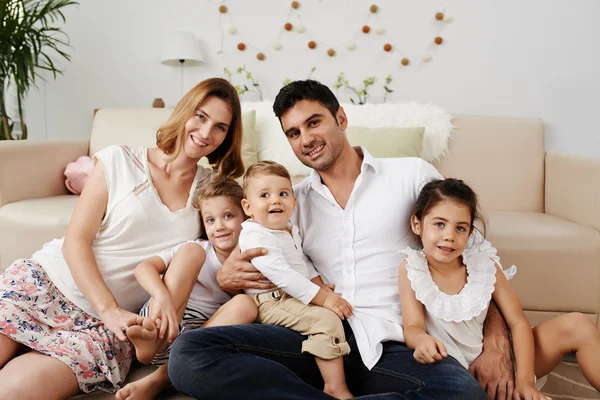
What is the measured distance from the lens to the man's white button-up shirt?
1339 mm

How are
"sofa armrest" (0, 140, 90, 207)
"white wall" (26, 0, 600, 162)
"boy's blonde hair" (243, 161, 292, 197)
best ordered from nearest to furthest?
"boy's blonde hair" (243, 161, 292, 197)
"sofa armrest" (0, 140, 90, 207)
"white wall" (26, 0, 600, 162)

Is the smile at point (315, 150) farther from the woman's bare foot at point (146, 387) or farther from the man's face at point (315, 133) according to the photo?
the woman's bare foot at point (146, 387)

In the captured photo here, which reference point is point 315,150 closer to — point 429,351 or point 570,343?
point 429,351

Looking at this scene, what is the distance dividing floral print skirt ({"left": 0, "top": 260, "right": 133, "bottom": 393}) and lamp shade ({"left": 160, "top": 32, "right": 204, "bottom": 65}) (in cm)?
196

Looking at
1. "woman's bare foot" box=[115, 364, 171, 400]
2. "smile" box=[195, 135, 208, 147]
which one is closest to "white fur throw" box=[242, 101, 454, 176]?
"smile" box=[195, 135, 208, 147]

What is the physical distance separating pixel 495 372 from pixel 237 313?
0.66 metres

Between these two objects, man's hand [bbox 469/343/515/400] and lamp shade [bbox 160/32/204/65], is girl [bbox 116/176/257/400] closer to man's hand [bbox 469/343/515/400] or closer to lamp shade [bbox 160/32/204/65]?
man's hand [bbox 469/343/515/400]

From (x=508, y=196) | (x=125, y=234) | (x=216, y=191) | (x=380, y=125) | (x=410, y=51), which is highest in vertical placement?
(x=410, y=51)

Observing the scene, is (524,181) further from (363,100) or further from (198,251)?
(198,251)

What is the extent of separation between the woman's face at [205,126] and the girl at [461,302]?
650 mm

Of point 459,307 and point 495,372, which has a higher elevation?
point 459,307

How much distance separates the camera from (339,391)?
119 cm

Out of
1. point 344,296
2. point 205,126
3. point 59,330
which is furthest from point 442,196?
point 59,330

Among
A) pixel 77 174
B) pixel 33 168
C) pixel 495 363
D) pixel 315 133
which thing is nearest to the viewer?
pixel 495 363
